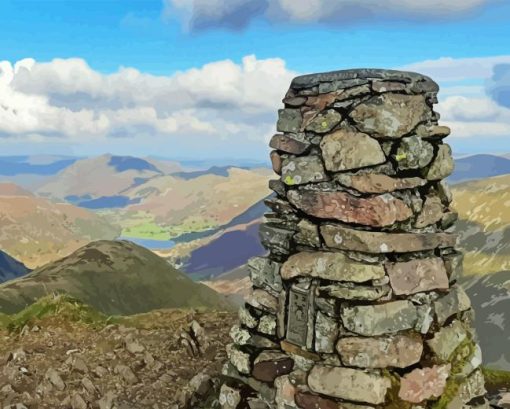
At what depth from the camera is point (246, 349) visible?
842cm

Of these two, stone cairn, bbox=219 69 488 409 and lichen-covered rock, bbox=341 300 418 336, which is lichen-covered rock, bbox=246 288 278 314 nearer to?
stone cairn, bbox=219 69 488 409

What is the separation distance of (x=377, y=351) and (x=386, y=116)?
317 centimetres

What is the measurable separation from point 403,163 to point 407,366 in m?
2.81

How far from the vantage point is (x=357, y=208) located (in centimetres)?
721

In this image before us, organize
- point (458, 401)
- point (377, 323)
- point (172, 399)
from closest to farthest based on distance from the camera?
point (377, 323) < point (458, 401) < point (172, 399)

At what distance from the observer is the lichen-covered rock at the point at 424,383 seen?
7320 millimetres

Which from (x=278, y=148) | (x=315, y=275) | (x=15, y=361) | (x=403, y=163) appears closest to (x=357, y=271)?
(x=315, y=275)

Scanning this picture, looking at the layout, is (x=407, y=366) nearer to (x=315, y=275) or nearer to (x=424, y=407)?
(x=424, y=407)

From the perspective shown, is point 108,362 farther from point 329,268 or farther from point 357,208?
point 357,208

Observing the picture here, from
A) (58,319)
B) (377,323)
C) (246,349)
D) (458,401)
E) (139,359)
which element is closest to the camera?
(377,323)

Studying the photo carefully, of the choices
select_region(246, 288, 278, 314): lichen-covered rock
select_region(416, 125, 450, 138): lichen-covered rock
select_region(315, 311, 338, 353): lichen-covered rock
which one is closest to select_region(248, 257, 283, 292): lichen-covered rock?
select_region(246, 288, 278, 314): lichen-covered rock

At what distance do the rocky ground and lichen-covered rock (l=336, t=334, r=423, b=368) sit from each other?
4.11 m

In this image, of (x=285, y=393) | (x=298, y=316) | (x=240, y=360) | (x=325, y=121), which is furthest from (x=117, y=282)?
(x=325, y=121)

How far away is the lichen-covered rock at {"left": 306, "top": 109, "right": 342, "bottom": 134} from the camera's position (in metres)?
7.43
